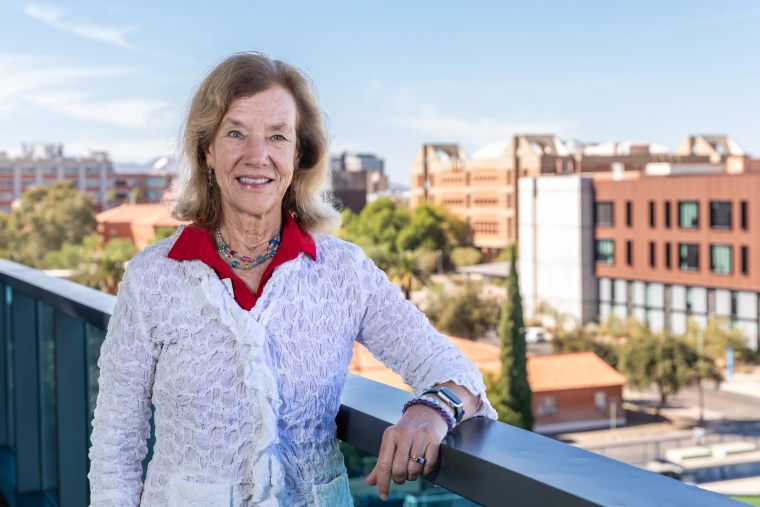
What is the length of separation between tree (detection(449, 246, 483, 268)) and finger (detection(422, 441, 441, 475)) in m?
63.6

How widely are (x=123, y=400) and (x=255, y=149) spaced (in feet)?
1.36

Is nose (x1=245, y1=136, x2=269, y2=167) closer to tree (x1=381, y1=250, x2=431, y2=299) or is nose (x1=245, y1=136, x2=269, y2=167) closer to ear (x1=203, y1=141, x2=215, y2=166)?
ear (x1=203, y1=141, x2=215, y2=166)

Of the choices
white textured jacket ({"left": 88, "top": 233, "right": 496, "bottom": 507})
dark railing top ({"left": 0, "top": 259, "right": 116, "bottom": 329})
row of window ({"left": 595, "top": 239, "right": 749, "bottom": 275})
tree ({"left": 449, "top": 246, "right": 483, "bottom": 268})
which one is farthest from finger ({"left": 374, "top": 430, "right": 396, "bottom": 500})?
tree ({"left": 449, "top": 246, "right": 483, "bottom": 268})

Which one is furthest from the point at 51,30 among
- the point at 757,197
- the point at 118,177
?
the point at 757,197

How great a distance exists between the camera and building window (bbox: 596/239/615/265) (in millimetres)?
43344

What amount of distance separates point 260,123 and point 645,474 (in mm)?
781

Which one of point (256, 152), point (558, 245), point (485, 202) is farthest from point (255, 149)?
point (485, 202)

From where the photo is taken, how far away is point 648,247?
40.8 m

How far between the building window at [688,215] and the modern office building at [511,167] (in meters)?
22.6

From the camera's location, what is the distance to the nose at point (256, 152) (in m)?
1.47

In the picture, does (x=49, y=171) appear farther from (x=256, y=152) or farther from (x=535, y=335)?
(x=256, y=152)

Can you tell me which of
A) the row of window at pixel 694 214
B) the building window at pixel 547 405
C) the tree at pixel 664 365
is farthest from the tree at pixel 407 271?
the tree at pixel 664 365

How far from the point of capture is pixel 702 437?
105ft

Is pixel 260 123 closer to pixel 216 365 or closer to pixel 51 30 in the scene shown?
pixel 216 365
